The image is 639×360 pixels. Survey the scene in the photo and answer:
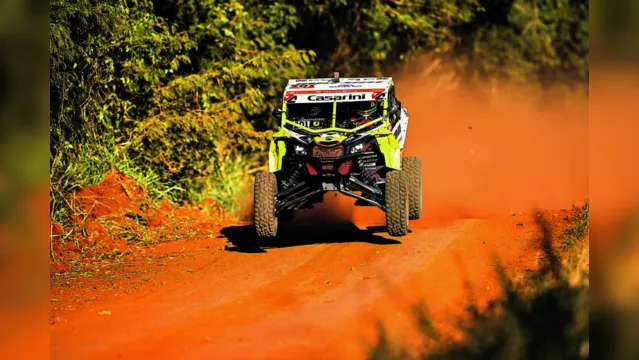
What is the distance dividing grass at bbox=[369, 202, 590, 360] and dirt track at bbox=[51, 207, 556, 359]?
49 cm

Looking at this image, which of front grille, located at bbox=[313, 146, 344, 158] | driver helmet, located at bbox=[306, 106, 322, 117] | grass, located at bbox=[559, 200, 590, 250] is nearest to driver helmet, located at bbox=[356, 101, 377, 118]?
driver helmet, located at bbox=[306, 106, 322, 117]

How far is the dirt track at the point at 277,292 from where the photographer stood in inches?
343

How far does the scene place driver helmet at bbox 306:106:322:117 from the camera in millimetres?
14945

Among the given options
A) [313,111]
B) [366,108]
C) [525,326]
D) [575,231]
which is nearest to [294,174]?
[313,111]

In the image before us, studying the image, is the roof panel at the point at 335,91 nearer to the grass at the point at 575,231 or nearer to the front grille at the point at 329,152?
the front grille at the point at 329,152

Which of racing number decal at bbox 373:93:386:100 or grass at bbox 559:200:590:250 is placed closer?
grass at bbox 559:200:590:250

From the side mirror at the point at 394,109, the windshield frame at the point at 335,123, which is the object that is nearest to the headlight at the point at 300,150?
the windshield frame at the point at 335,123

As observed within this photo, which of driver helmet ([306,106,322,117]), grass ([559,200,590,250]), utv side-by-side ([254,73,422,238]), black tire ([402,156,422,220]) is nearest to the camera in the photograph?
grass ([559,200,590,250])

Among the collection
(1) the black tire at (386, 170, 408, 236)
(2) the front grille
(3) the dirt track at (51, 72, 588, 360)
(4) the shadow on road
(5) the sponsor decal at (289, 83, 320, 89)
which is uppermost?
(5) the sponsor decal at (289, 83, 320, 89)

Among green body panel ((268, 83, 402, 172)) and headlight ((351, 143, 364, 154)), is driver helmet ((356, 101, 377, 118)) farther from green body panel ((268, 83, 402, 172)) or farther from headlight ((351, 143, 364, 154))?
headlight ((351, 143, 364, 154))

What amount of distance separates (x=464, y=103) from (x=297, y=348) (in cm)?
2404
